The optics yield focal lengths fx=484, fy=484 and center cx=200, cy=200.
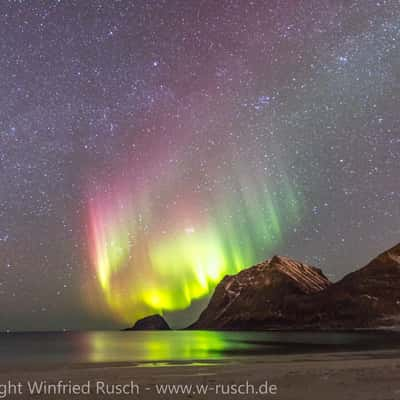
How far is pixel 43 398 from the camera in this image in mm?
20797

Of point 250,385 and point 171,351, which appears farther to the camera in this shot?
point 171,351

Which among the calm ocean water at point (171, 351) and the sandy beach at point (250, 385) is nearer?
the sandy beach at point (250, 385)

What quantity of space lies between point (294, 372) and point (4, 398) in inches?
642

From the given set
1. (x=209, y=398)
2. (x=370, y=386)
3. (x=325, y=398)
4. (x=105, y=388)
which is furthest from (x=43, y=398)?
(x=370, y=386)

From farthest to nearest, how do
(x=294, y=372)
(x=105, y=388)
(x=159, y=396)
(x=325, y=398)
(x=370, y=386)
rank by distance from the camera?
(x=294, y=372), (x=105, y=388), (x=370, y=386), (x=159, y=396), (x=325, y=398)

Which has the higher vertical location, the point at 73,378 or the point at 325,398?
the point at 73,378

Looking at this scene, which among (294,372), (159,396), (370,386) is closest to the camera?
(159,396)

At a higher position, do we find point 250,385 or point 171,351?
point 171,351

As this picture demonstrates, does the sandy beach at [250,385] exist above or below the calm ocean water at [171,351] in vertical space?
below

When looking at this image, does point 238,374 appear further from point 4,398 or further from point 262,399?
point 4,398

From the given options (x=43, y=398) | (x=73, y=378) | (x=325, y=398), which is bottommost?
(x=325, y=398)

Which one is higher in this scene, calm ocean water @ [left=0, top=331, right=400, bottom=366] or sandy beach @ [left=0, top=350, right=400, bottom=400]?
calm ocean water @ [left=0, top=331, right=400, bottom=366]

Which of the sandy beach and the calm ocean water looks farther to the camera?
the calm ocean water

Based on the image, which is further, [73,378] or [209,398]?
[73,378]
